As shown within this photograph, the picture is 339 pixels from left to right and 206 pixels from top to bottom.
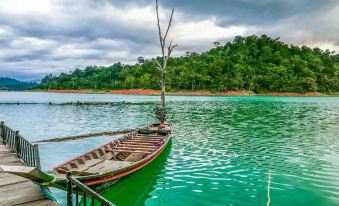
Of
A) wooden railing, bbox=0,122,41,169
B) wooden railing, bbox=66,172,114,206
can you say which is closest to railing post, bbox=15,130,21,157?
wooden railing, bbox=0,122,41,169

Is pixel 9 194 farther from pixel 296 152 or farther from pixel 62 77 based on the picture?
pixel 62 77

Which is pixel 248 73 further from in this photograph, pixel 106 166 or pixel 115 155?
pixel 106 166

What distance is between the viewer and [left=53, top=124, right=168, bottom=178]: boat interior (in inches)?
415

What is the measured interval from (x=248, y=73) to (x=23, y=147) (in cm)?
12334

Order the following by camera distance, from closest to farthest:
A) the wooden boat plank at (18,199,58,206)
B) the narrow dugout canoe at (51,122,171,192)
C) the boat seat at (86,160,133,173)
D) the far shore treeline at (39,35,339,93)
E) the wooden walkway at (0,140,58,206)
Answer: the wooden boat plank at (18,199,58,206) < the wooden walkway at (0,140,58,206) < the narrow dugout canoe at (51,122,171,192) < the boat seat at (86,160,133,173) < the far shore treeline at (39,35,339,93)

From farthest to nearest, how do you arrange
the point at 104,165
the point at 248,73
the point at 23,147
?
the point at 248,73 < the point at 104,165 < the point at 23,147

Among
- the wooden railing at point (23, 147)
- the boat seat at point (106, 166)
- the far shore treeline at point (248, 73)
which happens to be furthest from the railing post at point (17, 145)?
the far shore treeline at point (248, 73)

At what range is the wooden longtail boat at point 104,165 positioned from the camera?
6.86m

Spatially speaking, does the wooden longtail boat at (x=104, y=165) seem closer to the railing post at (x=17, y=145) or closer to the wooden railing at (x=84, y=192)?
the wooden railing at (x=84, y=192)

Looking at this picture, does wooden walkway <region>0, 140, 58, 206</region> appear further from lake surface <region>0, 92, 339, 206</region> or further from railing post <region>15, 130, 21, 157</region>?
lake surface <region>0, 92, 339, 206</region>

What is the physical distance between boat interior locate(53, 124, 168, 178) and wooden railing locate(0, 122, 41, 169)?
0.85 meters

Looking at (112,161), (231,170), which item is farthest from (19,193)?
(231,170)

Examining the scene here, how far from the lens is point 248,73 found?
128 metres

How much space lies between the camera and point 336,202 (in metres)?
10.8
